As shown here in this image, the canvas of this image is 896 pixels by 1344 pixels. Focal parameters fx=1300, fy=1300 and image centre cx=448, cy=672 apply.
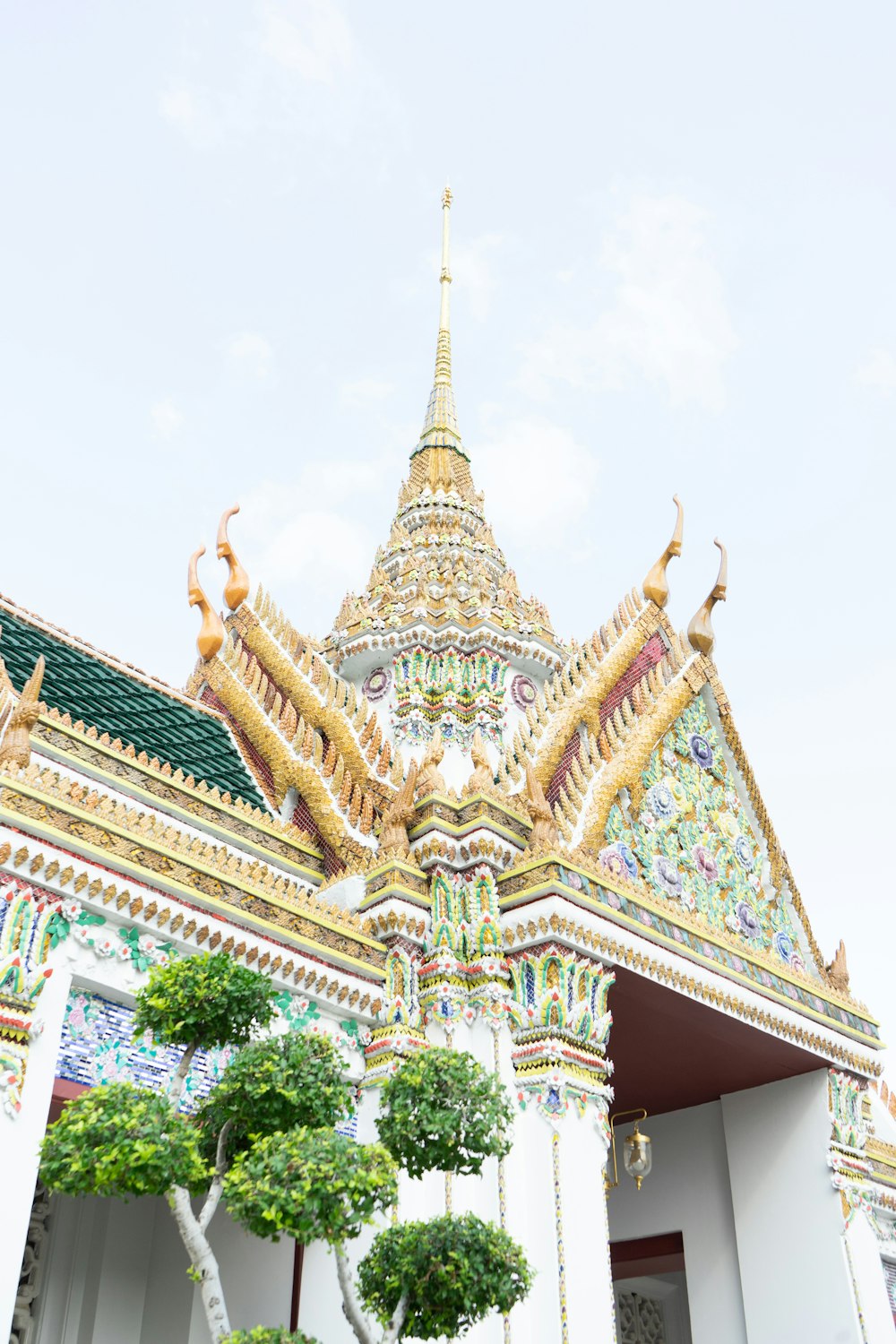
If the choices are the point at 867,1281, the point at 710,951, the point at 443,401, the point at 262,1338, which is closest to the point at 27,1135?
the point at 262,1338

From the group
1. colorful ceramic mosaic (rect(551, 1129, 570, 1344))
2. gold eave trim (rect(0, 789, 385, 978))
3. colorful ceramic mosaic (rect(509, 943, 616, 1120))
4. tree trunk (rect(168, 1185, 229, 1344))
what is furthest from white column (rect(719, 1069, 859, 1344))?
tree trunk (rect(168, 1185, 229, 1344))

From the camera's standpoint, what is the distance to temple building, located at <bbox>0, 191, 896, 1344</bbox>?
7461mm

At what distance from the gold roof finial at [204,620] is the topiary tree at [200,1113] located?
6508 millimetres

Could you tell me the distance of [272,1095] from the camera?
5871 millimetres

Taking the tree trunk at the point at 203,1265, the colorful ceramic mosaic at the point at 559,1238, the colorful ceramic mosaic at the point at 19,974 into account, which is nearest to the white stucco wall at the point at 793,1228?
the colorful ceramic mosaic at the point at 559,1238

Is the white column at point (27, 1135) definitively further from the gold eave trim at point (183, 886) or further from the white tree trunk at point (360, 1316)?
the white tree trunk at point (360, 1316)

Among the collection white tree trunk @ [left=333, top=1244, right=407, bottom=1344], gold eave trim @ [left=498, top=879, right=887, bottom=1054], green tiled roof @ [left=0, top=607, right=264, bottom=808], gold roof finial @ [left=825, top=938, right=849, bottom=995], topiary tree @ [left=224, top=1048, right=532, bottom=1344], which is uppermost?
green tiled roof @ [left=0, top=607, right=264, bottom=808]

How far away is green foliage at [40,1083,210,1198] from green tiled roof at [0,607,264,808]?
4.83 meters

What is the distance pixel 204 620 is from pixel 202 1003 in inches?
274

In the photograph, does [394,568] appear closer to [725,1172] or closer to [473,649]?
[473,649]

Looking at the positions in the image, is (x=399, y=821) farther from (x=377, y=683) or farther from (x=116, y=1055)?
(x=377, y=683)

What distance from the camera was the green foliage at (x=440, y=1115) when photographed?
19.6 ft

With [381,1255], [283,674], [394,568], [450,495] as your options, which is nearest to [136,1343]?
[381,1255]

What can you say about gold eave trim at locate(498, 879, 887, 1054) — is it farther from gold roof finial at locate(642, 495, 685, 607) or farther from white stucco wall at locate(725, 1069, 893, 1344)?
gold roof finial at locate(642, 495, 685, 607)
